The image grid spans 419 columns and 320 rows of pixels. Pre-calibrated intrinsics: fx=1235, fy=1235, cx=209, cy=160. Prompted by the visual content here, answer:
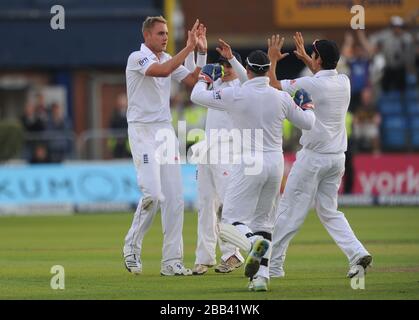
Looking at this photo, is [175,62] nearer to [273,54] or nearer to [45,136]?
[273,54]

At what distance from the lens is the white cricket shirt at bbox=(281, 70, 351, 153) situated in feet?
45.3

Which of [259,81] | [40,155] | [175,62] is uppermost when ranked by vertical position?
[175,62]

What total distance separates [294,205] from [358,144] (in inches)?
612

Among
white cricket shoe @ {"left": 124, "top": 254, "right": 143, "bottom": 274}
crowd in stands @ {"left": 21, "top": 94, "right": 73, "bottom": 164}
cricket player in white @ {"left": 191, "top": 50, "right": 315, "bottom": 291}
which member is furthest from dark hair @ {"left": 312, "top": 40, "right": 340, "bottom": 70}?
crowd in stands @ {"left": 21, "top": 94, "right": 73, "bottom": 164}

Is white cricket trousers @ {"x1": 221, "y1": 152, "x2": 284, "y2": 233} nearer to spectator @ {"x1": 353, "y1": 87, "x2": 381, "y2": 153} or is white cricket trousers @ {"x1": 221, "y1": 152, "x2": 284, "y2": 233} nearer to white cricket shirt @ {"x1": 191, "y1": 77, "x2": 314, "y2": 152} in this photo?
white cricket shirt @ {"x1": 191, "y1": 77, "x2": 314, "y2": 152}

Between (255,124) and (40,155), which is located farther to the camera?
(40,155)

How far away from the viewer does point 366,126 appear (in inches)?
1156

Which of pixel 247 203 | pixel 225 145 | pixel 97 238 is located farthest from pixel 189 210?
pixel 247 203

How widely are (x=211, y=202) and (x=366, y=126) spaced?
14.7m

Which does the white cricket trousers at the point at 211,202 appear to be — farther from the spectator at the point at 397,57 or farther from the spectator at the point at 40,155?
the spectator at the point at 397,57

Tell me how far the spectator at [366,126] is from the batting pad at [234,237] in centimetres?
1674

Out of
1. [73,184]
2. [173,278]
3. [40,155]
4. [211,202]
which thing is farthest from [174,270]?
[40,155]

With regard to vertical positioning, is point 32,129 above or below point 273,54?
below

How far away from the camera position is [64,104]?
36.7 meters
